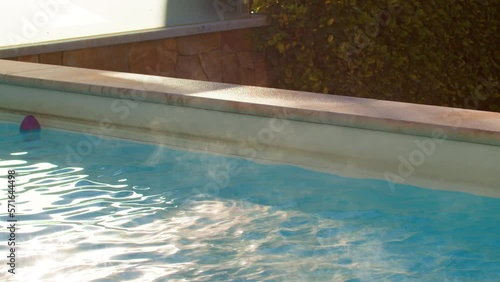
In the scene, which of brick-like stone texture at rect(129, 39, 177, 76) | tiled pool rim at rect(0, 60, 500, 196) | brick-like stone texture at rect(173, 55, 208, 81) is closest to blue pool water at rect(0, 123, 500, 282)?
tiled pool rim at rect(0, 60, 500, 196)

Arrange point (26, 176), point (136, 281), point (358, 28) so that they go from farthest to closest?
point (358, 28) < point (26, 176) < point (136, 281)

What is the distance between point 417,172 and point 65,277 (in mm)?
1889

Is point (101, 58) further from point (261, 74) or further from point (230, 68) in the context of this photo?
point (261, 74)

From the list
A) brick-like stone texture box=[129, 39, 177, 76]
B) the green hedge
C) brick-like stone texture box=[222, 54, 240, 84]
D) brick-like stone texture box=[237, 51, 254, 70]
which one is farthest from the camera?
brick-like stone texture box=[237, 51, 254, 70]

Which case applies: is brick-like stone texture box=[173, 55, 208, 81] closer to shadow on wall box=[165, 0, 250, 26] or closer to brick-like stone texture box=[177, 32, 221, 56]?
brick-like stone texture box=[177, 32, 221, 56]

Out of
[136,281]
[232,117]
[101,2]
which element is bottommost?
[136,281]

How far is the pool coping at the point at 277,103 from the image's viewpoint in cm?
450

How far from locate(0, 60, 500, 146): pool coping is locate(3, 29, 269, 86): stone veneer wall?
3.49ft

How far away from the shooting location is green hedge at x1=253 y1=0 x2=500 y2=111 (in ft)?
28.0

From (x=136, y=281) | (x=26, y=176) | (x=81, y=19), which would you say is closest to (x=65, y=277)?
(x=136, y=281)

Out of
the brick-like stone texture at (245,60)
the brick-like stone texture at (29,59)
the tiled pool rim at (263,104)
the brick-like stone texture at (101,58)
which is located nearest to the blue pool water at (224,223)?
the tiled pool rim at (263,104)

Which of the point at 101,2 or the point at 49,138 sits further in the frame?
the point at 101,2

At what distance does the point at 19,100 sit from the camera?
20.2 feet

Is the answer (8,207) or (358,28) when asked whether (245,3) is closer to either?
(358,28)
